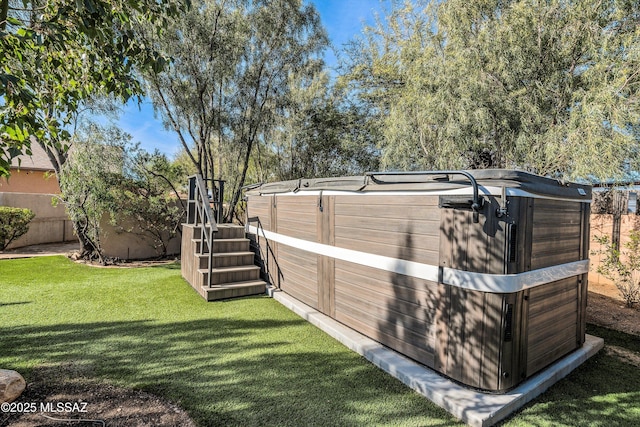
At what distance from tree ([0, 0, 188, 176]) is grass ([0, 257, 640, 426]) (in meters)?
1.87

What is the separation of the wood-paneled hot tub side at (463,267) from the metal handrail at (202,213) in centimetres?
183

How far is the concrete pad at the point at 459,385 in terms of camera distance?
228cm

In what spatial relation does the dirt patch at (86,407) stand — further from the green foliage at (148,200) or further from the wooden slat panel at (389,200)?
the green foliage at (148,200)

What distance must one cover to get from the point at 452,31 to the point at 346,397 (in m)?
5.53

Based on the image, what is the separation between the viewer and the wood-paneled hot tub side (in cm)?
243

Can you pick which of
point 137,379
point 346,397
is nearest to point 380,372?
point 346,397

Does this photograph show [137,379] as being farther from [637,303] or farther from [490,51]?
[637,303]

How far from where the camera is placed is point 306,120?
9273mm

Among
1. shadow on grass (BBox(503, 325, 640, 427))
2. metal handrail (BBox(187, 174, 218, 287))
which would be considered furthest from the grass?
metal handrail (BBox(187, 174, 218, 287))

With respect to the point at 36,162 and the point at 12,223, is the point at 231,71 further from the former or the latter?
the point at 36,162

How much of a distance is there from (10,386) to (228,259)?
3189 mm

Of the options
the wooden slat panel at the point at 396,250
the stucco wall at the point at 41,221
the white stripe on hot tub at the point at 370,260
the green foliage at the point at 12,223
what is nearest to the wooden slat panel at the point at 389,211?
the wooden slat panel at the point at 396,250

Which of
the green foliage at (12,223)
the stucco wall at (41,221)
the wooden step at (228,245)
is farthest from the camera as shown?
the stucco wall at (41,221)

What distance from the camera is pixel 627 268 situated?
4.83 metres
